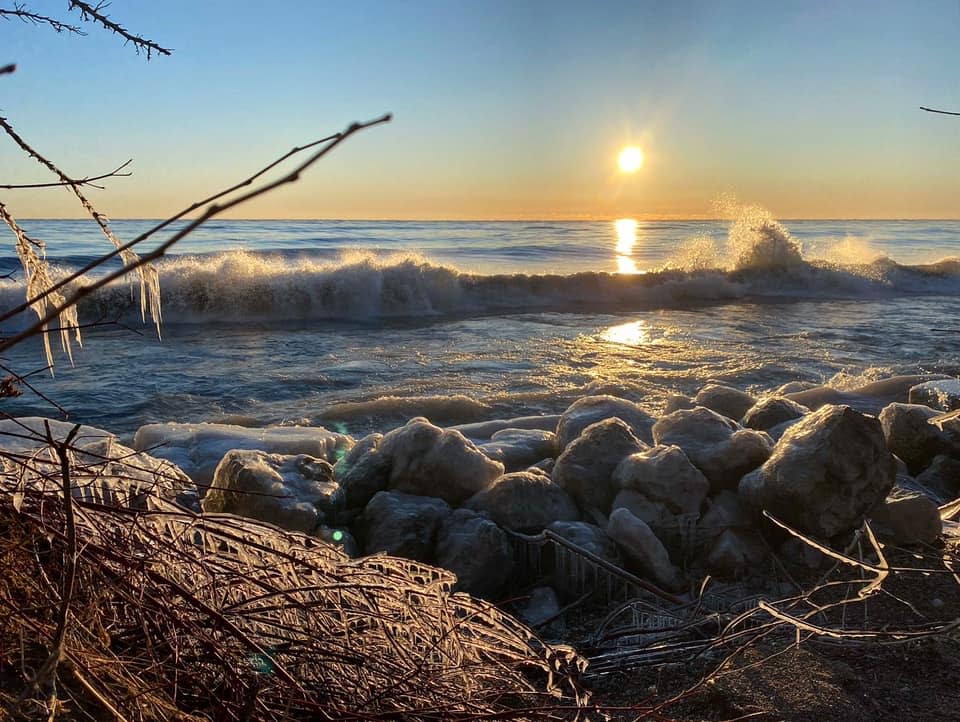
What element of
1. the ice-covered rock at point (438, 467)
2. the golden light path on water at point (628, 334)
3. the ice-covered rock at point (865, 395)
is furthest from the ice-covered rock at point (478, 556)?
the golden light path on water at point (628, 334)

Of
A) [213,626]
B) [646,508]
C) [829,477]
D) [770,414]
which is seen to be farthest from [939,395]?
[213,626]

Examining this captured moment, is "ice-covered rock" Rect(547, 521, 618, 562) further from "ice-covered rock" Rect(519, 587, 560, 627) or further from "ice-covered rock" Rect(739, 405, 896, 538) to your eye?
"ice-covered rock" Rect(739, 405, 896, 538)

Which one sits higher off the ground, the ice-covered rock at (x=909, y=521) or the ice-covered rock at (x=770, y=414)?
the ice-covered rock at (x=770, y=414)

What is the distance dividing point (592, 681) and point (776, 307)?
52.8ft

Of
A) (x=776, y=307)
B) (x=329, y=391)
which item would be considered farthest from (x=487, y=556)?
(x=776, y=307)

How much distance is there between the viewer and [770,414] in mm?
4715

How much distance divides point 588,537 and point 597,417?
1559mm

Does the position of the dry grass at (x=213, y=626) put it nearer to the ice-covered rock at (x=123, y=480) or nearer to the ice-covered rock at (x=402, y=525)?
the ice-covered rock at (x=123, y=480)

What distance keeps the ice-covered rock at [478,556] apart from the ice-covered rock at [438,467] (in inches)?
15.1

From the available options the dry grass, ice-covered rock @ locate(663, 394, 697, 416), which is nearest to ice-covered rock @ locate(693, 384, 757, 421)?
ice-covered rock @ locate(663, 394, 697, 416)

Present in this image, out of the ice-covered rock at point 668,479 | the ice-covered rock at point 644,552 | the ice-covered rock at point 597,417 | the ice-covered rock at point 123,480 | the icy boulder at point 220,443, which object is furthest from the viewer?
the icy boulder at point 220,443

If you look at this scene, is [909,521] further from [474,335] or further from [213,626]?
[474,335]

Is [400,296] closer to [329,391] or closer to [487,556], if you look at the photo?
[329,391]

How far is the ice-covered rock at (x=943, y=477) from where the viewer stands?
4.39 meters
